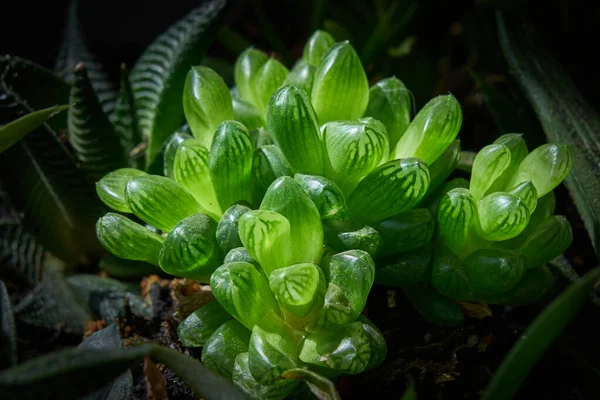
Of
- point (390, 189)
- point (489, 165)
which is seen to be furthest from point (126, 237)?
point (489, 165)

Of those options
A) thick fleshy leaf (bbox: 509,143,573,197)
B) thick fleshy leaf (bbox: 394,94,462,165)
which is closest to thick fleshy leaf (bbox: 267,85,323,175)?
thick fleshy leaf (bbox: 394,94,462,165)

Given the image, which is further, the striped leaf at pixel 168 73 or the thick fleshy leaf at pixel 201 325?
the striped leaf at pixel 168 73

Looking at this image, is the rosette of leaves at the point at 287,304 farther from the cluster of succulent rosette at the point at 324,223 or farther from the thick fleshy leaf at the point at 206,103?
the thick fleshy leaf at the point at 206,103

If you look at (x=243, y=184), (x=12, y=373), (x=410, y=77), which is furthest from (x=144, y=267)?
(x=410, y=77)

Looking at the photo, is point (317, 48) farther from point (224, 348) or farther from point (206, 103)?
point (224, 348)

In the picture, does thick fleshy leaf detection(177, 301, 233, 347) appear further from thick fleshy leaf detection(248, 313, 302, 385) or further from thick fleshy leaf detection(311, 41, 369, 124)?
thick fleshy leaf detection(311, 41, 369, 124)

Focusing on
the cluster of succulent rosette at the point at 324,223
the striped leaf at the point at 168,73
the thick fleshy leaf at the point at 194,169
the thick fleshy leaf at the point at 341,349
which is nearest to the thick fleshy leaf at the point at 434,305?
the cluster of succulent rosette at the point at 324,223
